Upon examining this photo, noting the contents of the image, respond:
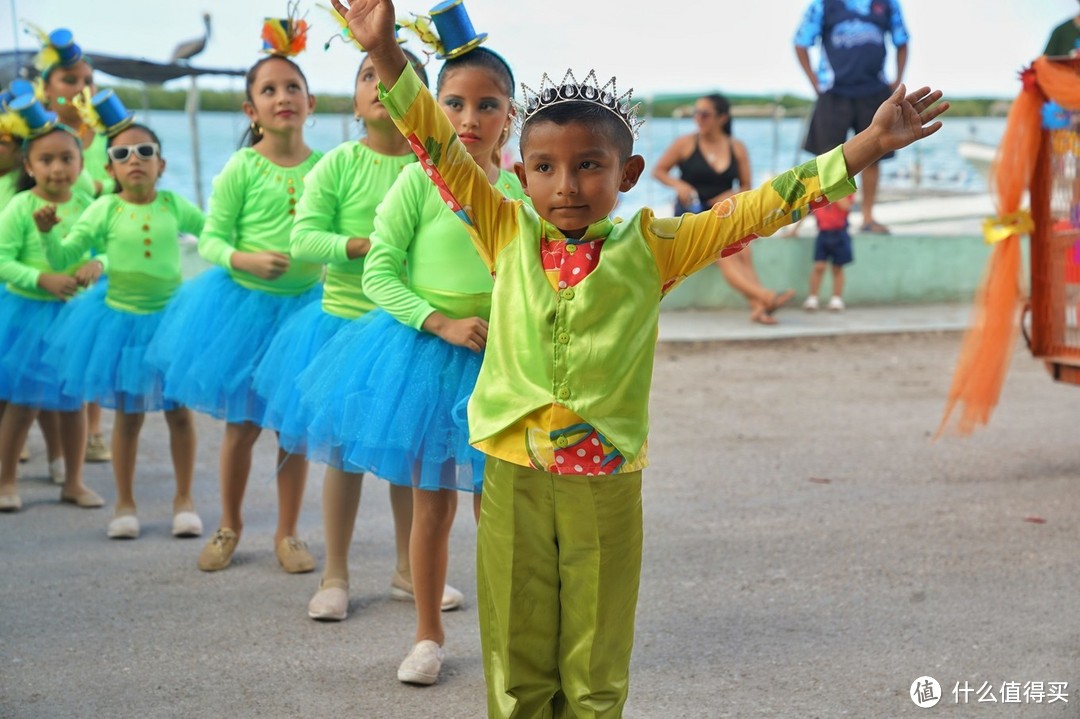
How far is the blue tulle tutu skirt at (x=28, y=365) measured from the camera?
595 cm

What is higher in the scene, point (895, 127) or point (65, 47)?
point (65, 47)

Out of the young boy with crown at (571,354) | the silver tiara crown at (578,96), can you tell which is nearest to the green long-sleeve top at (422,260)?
the young boy with crown at (571,354)

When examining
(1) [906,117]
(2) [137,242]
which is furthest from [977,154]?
(1) [906,117]

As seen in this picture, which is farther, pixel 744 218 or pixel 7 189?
pixel 7 189

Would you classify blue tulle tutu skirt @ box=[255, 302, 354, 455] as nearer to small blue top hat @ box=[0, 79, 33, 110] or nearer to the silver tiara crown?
the silver tiara crown

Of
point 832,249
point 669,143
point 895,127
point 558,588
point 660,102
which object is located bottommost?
point 558,588

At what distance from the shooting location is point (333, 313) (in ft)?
15.2

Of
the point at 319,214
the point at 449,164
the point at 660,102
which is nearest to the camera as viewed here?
the point at 449,164

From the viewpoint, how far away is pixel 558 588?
3.12m

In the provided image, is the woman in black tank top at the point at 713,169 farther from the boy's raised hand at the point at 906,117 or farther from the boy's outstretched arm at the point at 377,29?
the boy's outstretched arm at the point at 377,29

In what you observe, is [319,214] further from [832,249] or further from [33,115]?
[832,249]

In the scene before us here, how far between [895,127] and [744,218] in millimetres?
385

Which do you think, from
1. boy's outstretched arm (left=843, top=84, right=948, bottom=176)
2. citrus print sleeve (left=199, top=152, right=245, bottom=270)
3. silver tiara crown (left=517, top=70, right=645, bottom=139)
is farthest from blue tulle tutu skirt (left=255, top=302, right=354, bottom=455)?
boy's outstretched arm (left=843, top=84, right=948, bottom=176)

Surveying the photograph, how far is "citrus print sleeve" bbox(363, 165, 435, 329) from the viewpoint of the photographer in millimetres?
3811
